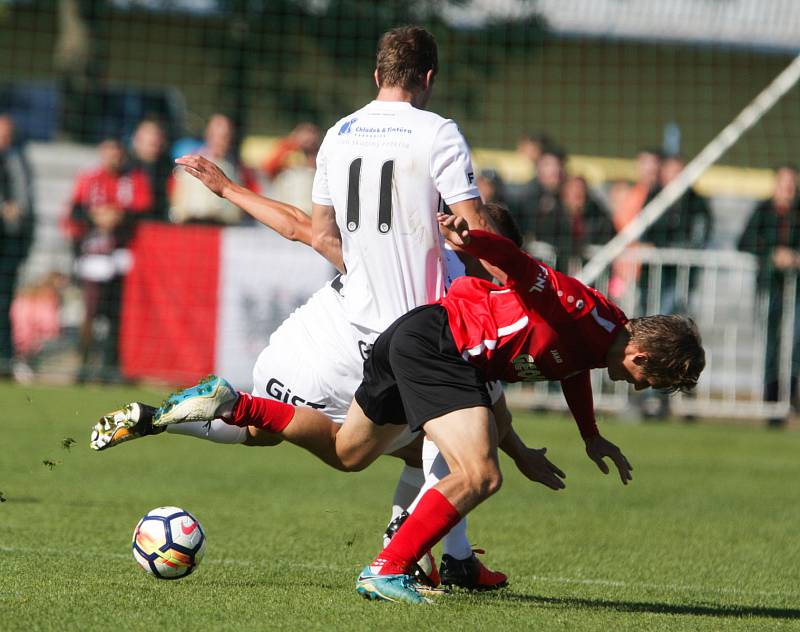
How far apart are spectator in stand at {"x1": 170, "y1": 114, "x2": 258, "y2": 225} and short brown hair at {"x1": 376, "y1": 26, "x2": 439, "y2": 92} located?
887 cm

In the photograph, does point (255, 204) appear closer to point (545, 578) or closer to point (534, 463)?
point (534, 463)

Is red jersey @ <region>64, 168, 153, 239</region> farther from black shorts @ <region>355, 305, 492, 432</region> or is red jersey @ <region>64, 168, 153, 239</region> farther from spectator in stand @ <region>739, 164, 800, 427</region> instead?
black shorts @ <region>355, 305, 492, 432</region>

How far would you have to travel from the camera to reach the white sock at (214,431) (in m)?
6.01

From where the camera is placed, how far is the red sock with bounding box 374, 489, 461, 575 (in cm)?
520

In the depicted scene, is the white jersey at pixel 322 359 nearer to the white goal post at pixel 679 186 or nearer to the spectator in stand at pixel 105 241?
the white goal post at pixel 679 186

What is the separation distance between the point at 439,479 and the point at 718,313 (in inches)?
367

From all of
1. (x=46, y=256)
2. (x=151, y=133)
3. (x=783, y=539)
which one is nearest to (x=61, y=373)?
(x=46, y=256)

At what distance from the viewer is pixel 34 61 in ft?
81.5

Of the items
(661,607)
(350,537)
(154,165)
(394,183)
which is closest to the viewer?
(661,607)

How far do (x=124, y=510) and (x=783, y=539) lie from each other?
12.2ft

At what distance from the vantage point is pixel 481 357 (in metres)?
5.37

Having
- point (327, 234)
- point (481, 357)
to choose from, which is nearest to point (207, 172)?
point (327, 234)

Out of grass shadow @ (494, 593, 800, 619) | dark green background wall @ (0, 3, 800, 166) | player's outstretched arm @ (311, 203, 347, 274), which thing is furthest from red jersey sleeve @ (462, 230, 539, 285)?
dark green background wall @ (0, 3, 800, 166)

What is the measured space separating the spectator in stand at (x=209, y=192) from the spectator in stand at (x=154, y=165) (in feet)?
0.68
